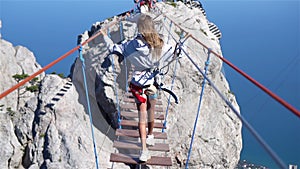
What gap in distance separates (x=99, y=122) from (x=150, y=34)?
6.36 metres

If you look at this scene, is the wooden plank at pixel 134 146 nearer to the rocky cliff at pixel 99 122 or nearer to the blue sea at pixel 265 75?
the rocky cliff at pixel 99 122

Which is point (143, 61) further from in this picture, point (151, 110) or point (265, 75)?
point (265, 75)

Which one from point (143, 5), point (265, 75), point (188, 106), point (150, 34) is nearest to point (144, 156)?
point (150, 34)

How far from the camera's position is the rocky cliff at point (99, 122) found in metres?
8.53

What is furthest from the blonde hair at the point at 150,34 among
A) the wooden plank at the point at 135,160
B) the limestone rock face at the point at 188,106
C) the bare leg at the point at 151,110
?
the limestone rock face at the point at 188,106

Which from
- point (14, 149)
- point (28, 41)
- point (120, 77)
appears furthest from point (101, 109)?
point (28, 41)

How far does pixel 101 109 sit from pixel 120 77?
119 centimetres

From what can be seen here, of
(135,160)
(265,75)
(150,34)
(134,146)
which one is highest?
(265,75)

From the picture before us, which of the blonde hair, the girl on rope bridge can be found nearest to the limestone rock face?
the girl on rope bridge

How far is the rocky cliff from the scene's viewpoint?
853cm

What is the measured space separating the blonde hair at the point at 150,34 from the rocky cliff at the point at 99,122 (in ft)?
16.7

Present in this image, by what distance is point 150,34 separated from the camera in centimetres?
351

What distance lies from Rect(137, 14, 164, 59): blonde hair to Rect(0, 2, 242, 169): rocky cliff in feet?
16.7

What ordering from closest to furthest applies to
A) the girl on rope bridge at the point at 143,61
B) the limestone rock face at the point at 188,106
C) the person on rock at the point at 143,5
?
the girl on rope bridge at the point at 143,61 → the limestone rock face at the point at 188,106 → the person on rock at the point at 143,5
